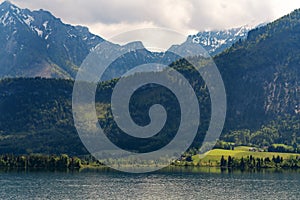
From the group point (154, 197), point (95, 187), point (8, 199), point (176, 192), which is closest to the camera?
point (8, 199)

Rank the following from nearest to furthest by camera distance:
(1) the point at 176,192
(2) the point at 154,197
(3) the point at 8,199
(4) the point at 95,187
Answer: (3) the point at 8,199 < (2) the point at 154,197 < (1) the point at 176,192 < (4) the point at 95,187

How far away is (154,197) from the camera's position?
535 feet

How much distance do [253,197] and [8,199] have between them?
73449 millimetres

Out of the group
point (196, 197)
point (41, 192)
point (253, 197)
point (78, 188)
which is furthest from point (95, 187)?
point (253, 197)

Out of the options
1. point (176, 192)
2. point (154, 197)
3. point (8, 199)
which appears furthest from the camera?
point (176, 192)

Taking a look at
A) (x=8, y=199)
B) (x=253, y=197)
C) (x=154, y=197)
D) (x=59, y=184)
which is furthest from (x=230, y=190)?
(x=8, y=199)

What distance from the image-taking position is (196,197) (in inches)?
6496

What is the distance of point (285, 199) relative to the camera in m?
164

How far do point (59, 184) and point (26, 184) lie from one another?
39.0 ft

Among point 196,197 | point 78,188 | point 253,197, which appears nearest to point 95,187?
point 78,188

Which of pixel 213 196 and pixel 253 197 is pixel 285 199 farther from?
pixel 213 196

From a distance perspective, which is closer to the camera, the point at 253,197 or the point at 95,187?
the point at 253,197

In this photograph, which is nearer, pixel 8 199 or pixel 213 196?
pixel 8 199

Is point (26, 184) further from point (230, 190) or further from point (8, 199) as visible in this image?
point (230, 190)
